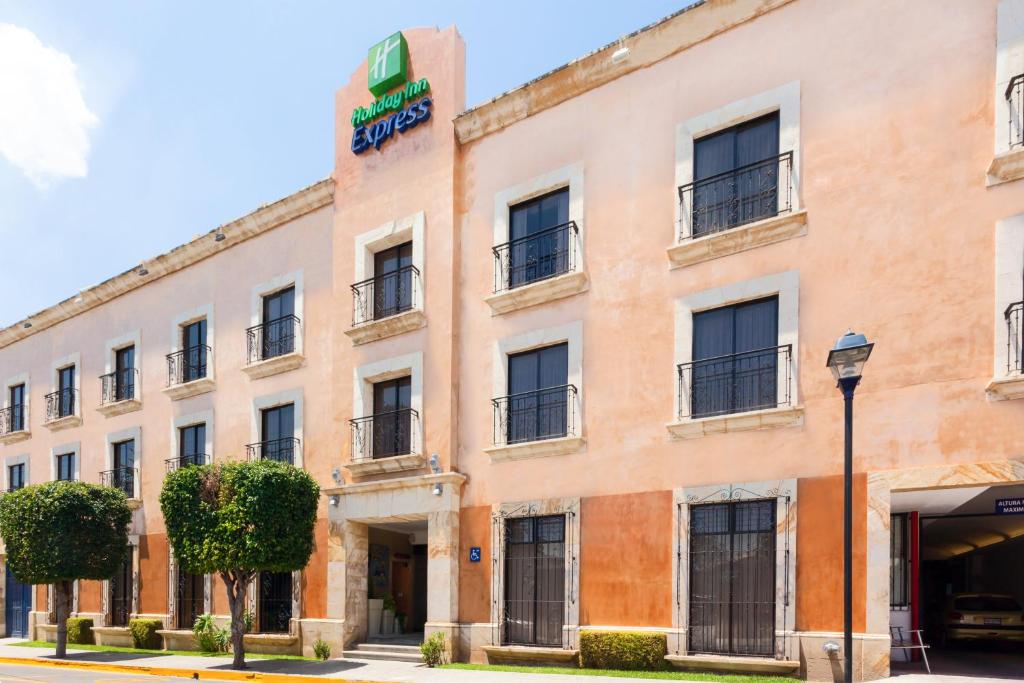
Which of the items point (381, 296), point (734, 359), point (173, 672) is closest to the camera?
point (734, 359)

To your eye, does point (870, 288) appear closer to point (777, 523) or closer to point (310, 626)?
point (777, 523)

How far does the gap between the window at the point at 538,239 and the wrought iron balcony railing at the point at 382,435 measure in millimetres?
4046

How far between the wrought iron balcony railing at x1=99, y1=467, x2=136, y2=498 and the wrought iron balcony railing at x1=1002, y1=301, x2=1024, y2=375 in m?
23.7

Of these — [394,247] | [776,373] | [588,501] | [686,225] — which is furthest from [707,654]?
[394,247]

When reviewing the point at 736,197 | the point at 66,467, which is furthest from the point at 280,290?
the point at 736,197

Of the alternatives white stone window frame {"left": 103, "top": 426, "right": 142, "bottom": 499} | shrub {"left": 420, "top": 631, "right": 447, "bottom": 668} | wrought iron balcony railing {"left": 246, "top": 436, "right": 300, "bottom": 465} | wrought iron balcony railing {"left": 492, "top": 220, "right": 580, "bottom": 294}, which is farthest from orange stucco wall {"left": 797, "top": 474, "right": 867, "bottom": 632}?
white stone window frame {"left": 103, "top": 426, "right": 142, "bottom": 499}

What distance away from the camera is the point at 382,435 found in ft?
66.4

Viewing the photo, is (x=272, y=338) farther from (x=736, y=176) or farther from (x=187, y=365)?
(x=736, y=176)

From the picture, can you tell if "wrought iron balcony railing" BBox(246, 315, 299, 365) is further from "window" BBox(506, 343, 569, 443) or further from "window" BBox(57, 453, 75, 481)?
"window" BBox(57, 453, 75, 481)

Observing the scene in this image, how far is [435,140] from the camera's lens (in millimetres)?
19797

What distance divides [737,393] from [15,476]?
95.1 feet

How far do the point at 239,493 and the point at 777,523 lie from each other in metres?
11.1

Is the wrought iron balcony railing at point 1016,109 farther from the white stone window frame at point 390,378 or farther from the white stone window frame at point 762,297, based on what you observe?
the white stone window frame at point 390,378

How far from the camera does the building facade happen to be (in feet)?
42.7
